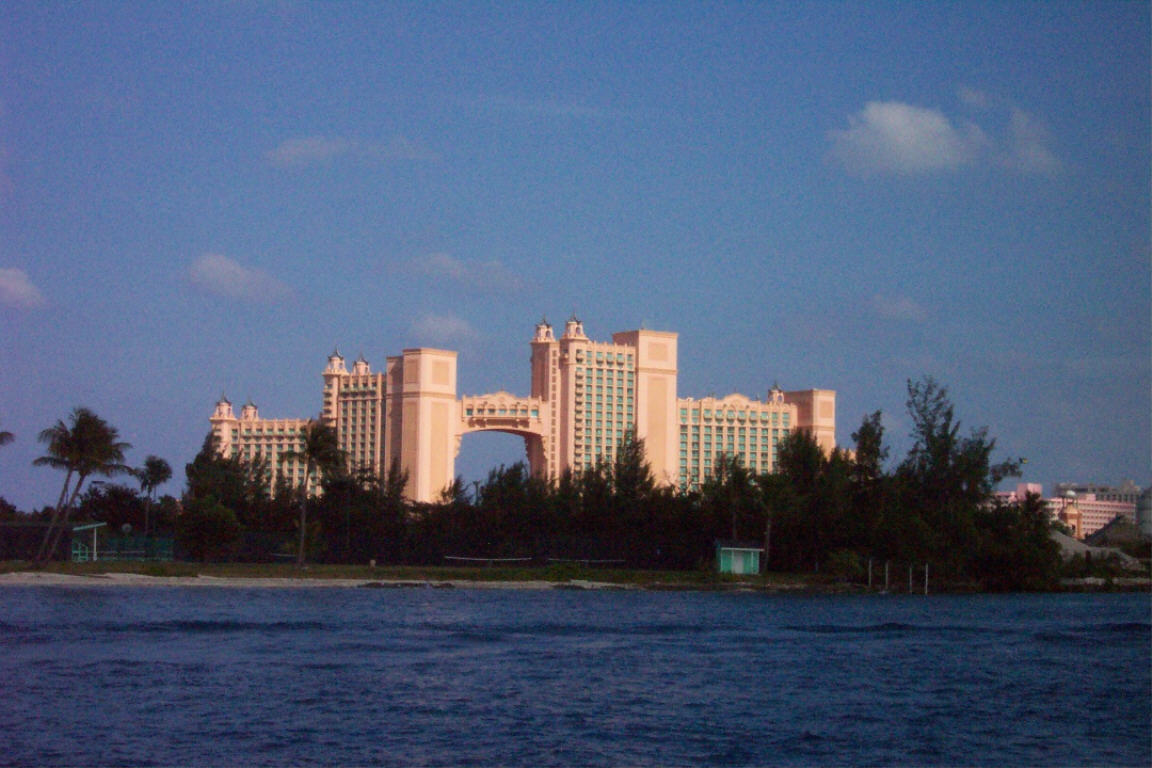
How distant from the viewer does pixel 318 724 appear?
858 inches

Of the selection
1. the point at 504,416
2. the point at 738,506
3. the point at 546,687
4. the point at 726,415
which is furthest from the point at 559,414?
the point at 546,687

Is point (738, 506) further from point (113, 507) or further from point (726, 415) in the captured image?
point (726, 415)

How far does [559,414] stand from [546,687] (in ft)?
314

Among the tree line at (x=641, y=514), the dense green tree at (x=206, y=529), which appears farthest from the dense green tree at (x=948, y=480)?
the dense green tree at (x=206, y=529)

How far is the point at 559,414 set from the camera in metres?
123

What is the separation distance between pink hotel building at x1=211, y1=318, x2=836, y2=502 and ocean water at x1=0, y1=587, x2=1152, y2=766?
7311 centimetres

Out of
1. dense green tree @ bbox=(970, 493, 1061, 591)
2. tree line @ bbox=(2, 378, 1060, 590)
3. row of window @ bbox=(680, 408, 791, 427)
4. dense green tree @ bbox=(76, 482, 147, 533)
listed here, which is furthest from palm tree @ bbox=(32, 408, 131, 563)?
row of window @ bbox=(680, 408, 791, 427)

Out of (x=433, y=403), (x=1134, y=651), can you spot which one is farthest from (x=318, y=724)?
(x=433, y=403)

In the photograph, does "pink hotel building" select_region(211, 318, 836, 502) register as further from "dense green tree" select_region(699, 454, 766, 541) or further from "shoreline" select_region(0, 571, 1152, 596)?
"shoreline" select_region(0, 571, 1152, 596)

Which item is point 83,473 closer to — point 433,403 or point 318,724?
point 318,724

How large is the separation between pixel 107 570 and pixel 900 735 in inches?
1644

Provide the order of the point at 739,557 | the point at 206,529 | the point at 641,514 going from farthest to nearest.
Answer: the point at 641,514 < the point at 739,557 < the point at 206,529

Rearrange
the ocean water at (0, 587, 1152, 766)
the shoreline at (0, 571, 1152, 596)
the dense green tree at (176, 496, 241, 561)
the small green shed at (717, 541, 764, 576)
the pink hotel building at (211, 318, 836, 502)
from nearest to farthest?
1. the ocean water at (0, 587, 1152, 766)
2. the shoreline at (0, 571, 1152, 596)
3. the dense green tree at (176, 496, 241, 561)
4. the small green shed at (717, 541, 764, 576)
5. the pink hotel building at (211, 318, 836, 502)

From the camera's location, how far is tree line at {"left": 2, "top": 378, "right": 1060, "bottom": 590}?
224 feet
